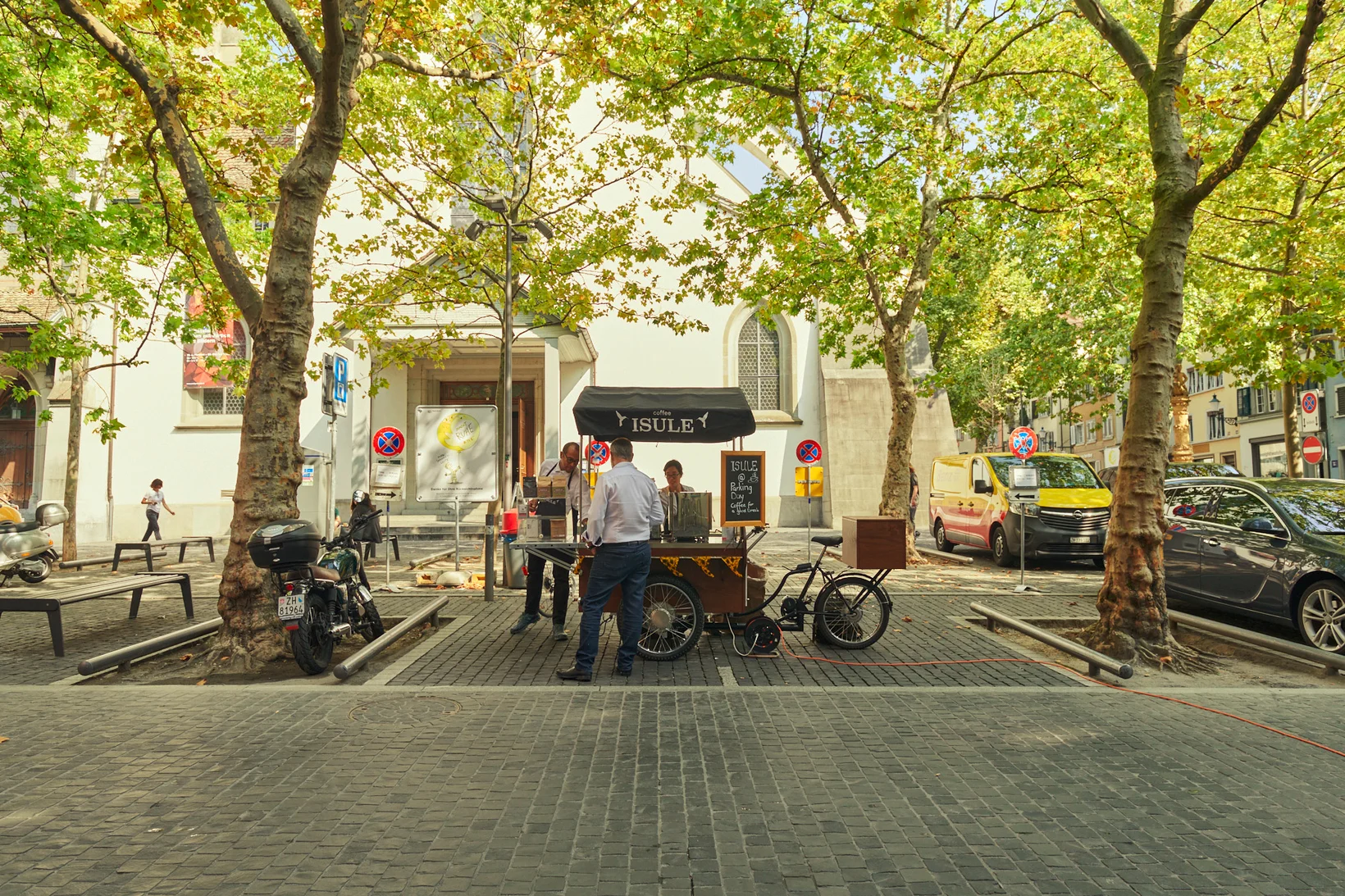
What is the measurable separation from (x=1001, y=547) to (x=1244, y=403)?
33.5 m

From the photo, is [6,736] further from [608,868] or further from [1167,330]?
[1167,330]

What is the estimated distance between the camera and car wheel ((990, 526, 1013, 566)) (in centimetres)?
1616

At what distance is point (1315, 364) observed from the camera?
14.2 metres

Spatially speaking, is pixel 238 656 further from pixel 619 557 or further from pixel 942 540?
pixel 942 540

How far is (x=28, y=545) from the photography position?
13711 mm

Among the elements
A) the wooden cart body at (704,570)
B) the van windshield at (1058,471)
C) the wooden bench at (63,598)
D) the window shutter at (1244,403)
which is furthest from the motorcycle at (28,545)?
the window shutter at (1244,403)

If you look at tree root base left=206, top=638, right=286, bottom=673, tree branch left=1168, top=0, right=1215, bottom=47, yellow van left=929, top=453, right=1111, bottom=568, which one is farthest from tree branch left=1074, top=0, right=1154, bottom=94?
tree root base left=206, top=638, right=286, bottom=673

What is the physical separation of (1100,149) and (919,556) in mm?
8124

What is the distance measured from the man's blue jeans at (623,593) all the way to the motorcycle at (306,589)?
2161mm

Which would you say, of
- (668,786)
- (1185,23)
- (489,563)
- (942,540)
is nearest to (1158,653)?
(668,786)

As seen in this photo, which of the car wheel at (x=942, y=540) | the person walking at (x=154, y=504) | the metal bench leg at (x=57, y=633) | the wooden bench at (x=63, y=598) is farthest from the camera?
the person walking at (x=154, y=504)

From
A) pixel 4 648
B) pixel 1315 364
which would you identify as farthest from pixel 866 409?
pixel 4 648

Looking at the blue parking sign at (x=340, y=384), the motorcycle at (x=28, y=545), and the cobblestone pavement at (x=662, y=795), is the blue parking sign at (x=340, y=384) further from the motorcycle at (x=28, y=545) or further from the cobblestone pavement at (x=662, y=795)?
the cobblestone pavement at (x=662, y=795)

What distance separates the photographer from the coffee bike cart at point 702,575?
784 centimetres
